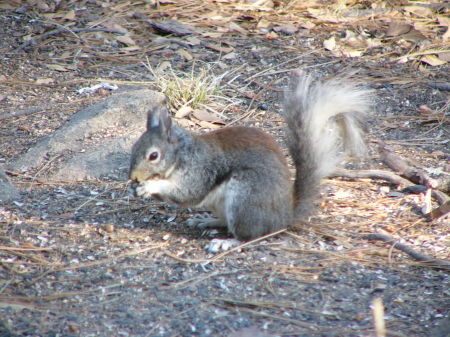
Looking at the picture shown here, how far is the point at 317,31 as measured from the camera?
629 cm

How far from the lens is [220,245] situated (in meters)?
3.21

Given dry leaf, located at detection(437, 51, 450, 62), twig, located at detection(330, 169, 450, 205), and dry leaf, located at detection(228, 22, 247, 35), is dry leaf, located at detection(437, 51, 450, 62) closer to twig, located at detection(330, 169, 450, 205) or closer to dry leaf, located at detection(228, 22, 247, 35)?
dry leaf, located at detection(228, 22, 247, 35)

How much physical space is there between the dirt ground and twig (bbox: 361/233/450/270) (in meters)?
0.04

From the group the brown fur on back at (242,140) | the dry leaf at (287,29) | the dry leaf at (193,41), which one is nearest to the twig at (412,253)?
the brown fur on back at (242,140)

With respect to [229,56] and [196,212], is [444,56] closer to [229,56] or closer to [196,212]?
[229,56]

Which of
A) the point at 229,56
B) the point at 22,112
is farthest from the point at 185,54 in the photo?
the point at 22,112

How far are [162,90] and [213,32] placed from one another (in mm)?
1504

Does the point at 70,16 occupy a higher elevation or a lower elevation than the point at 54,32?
higher

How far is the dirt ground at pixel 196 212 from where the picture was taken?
258 centimetres

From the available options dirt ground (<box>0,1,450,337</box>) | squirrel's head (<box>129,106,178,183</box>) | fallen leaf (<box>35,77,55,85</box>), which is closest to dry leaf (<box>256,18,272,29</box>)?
dirt ground (<box>0,1,450,337</box>)

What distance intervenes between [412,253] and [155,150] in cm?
146

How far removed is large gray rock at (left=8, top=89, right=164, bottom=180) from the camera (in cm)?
412

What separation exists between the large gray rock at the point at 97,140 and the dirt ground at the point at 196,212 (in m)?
0.09

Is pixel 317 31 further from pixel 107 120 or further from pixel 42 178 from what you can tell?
pixel 42 178
